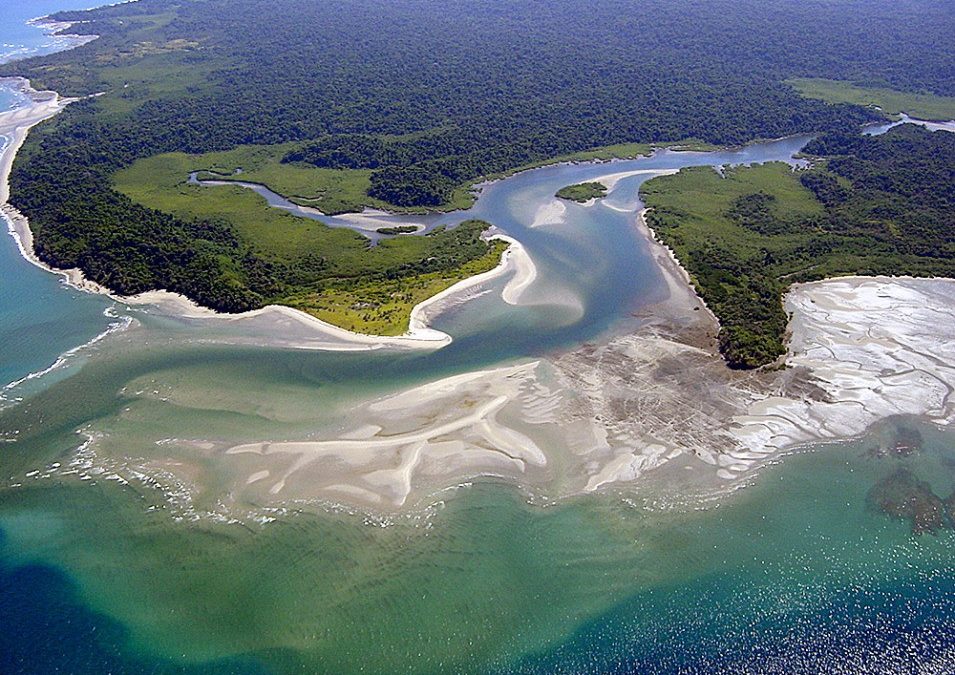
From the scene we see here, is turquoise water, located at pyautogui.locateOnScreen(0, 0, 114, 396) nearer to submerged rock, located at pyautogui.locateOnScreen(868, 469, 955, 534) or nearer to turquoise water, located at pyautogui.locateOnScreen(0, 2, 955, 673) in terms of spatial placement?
turquoise water, located at pyautogui.locateOnScreen(0, 2, 955, 673)

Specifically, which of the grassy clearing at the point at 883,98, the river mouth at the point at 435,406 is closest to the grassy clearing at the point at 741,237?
the river mouth at the point at 435,406

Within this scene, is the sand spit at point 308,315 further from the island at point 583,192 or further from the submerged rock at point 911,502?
the submerged rock at point 911,502

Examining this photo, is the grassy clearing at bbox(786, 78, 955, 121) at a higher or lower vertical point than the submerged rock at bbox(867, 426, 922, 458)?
higher

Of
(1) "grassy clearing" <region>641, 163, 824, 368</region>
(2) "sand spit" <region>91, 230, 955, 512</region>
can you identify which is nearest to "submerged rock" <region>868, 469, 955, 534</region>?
(2) "sand spit" <region>91, 230, 955, 512</region>

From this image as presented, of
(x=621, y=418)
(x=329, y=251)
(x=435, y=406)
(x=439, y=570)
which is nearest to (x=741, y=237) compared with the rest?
(x=621, y=418)

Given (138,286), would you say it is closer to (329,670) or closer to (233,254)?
(233,254)
